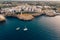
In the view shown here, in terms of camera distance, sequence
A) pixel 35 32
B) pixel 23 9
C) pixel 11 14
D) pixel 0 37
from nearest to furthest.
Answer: pixel 0 37 < pixel 35 32 < pixel 11 14 < pixel 23 9

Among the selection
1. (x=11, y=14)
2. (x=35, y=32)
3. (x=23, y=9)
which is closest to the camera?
(x=35, y=32)

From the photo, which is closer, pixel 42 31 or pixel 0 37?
pixel 0 37

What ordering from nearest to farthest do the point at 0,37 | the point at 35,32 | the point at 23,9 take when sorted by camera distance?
the point at 0,37 → the point at 35,32 → the point at 23,9

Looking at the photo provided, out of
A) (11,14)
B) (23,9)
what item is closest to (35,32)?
(11,14)

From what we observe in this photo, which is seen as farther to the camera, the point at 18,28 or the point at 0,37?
the point at 18,28

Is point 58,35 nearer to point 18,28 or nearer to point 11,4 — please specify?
point 18,28

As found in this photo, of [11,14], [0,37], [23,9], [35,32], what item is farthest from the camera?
[23,9]

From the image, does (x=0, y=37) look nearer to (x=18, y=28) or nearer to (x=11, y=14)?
(x=18, y=28)

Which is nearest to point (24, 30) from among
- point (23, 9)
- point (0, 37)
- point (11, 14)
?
point (0, 37)
